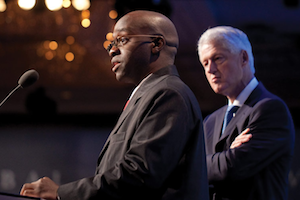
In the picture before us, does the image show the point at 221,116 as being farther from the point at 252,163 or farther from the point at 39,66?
the point at 39,66

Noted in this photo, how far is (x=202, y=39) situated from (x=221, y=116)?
381mm

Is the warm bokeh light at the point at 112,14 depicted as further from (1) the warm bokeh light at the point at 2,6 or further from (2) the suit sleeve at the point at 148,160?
(2) the suit sleeve at the point at 148,160

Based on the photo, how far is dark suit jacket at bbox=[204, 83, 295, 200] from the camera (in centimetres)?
138

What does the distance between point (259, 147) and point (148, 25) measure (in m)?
0.65

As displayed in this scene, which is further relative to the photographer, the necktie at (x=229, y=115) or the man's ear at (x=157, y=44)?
the necktie at (x=229, y=115)

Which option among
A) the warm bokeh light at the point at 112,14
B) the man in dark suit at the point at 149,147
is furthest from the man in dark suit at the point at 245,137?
the warm bokeh light at the point at 112,14

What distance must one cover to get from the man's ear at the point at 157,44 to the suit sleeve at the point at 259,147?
524mm

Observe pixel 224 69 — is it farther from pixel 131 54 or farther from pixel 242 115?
pixel 131 54

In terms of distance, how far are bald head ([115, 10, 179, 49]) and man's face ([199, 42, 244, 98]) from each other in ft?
1.73

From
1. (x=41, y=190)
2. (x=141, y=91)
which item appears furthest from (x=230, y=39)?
(x=41, y=190)

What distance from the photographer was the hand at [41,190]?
36.1 inches

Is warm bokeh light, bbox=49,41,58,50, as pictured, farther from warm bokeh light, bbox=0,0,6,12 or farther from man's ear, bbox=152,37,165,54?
man's ear, bbox=152,37,165,54

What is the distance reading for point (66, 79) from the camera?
5.34 meters

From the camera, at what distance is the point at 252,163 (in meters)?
1.37
